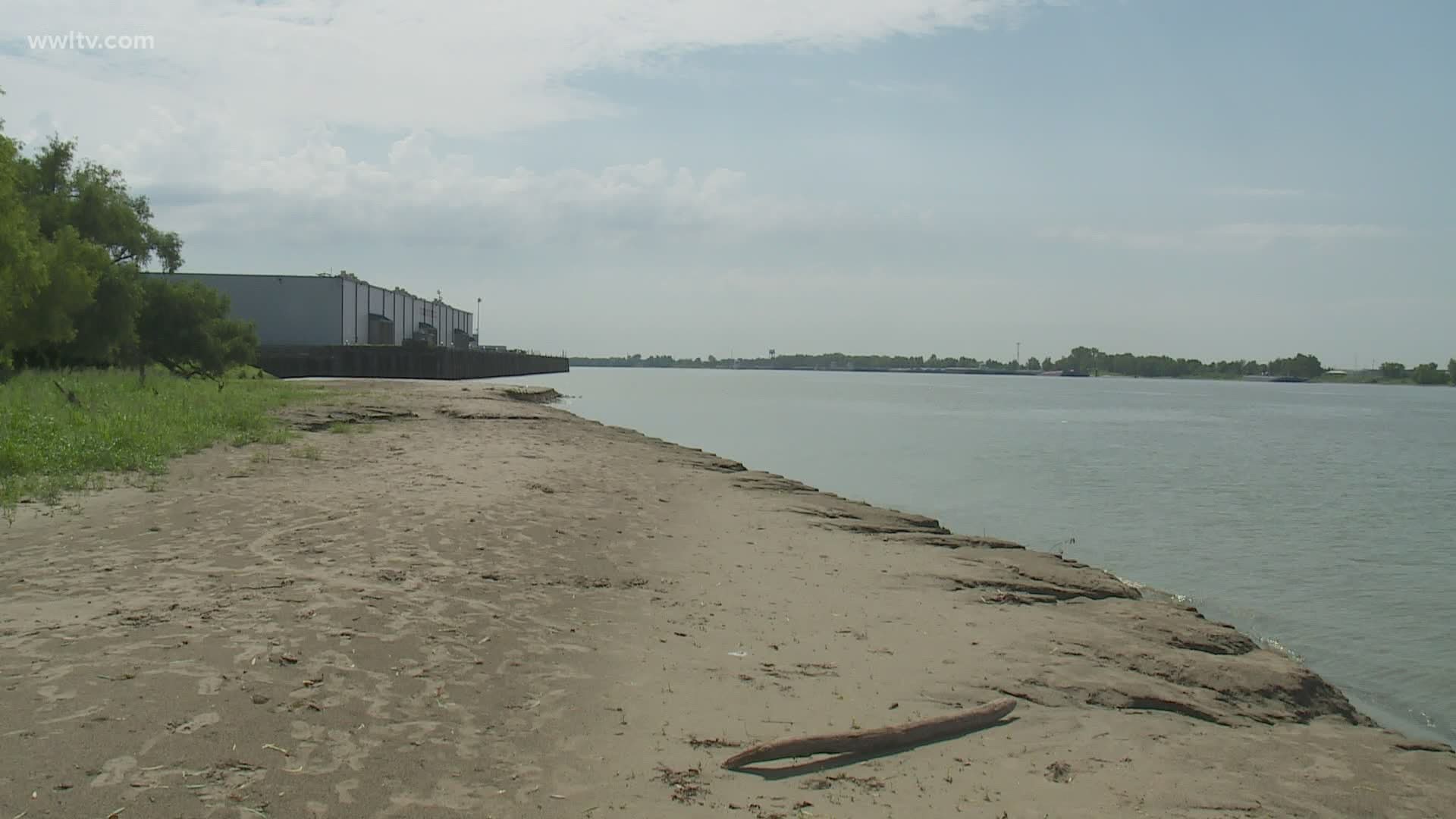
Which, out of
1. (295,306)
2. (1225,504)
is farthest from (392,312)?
(1225,504)

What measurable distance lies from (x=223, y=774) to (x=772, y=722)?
3.31 metres

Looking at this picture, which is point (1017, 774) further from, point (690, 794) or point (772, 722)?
point (690, 794)

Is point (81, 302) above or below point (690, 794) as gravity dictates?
above

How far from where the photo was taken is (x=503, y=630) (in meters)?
8.56

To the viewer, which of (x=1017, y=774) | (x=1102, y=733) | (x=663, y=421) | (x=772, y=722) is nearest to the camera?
(x=1017, y=774)

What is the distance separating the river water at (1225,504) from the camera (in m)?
13.6

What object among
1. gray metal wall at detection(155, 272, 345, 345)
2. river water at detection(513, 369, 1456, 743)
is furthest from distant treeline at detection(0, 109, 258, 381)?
gray metal wall at detection(155, 272, 345, 345)

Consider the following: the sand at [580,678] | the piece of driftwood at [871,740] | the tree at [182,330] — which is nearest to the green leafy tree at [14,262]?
the tree at [182,330]

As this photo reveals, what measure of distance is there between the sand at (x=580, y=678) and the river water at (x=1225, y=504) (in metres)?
2.73

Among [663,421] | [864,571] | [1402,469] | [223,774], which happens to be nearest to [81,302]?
[663,421]

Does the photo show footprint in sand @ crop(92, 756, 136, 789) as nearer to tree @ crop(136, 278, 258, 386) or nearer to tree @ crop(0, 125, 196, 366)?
tree @ crop(0, 125, 196, 366)

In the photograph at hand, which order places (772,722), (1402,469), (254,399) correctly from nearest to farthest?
(772,722)
(254,399)
(1402,469)

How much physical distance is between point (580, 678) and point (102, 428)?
13.6 meters

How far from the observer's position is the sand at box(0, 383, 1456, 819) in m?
5.68
